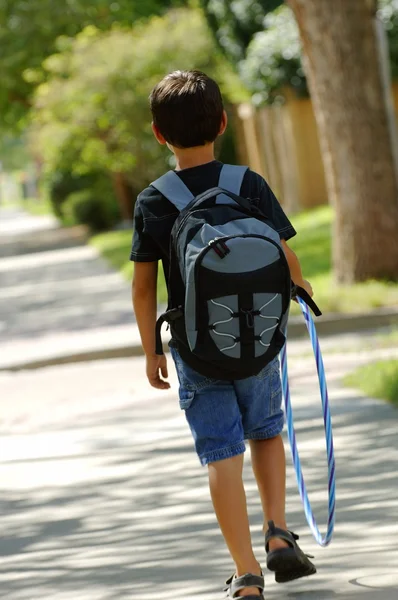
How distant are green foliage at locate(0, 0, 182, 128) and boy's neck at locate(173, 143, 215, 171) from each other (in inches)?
1280

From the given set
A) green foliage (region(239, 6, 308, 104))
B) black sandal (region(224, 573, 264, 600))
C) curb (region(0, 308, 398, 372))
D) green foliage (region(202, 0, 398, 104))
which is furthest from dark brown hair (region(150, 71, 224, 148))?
green foliage (region(239, 6, 308, 104))

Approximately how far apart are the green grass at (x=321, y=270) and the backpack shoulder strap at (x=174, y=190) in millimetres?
8354

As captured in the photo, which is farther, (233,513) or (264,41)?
(264,41)

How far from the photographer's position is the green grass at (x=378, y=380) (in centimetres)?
827

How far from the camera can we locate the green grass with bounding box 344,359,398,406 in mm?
8266

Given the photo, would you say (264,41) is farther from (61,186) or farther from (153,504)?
(153,504)

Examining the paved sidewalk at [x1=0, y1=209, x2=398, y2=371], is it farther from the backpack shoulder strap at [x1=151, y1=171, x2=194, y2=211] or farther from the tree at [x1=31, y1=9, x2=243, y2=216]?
the backpack shoulder strap at [x1=151, y1=171, x2=194, y2=211]

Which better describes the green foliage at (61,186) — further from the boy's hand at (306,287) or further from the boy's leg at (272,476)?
the boy's leg at (272,476)

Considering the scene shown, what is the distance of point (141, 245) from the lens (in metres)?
4.52

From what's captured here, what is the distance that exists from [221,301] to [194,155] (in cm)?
54

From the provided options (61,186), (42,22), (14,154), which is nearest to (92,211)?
(42,22)

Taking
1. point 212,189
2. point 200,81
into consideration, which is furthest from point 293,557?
point 200,81

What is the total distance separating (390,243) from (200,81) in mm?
9517

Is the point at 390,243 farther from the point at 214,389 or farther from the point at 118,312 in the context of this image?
the point at 214,389
